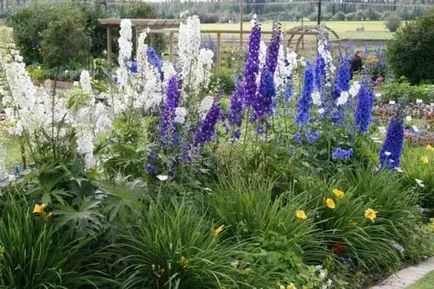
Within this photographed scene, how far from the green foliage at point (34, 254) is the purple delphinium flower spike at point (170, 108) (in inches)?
43.3

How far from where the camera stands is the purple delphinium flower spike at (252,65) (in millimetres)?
4586

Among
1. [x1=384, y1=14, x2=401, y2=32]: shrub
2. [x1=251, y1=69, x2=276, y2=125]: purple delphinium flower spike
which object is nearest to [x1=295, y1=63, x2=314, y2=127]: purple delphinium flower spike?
[x1=251, y1=69, x2=276, y2=125]: purple delphinium flower spike

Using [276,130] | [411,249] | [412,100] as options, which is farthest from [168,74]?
[412,100]

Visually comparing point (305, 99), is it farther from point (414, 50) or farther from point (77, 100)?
point (414, 50)

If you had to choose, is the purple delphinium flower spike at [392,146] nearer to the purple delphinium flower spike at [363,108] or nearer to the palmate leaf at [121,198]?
the purple delphinium flower spike at [363,108]

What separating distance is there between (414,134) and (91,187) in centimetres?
603

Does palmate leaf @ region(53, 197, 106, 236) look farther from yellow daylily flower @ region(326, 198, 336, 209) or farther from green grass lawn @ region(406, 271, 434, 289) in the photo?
green grass lawn @ region(406, 271, 434, 289)

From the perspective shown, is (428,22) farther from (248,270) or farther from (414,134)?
(248,270)

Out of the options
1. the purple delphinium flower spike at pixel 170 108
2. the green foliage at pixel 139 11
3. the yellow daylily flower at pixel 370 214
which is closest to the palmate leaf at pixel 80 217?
the purple delphinium flower spike at pixel 170 108

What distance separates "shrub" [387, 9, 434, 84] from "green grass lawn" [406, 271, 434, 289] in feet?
34.3

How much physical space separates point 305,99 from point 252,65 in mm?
731

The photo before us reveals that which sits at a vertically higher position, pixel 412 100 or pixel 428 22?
pixel 428 22

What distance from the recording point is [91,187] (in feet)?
11.0

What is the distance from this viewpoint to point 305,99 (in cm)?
514
